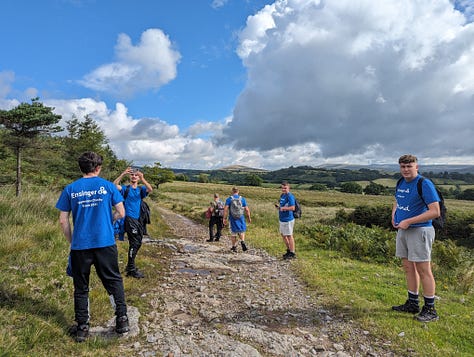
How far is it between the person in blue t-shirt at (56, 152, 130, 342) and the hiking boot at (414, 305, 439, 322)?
4.77m

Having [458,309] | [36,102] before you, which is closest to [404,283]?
[458,309]

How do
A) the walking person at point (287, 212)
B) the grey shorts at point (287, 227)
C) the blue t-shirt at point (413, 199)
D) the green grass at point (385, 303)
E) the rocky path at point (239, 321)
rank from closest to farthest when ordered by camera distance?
the rocky path at point (239, 321) → the green grass at point (385, 303) → the blue t-shirt at point (413, 199) → the walking person at point (287, 212) → the grey shorts at point (287, 227)

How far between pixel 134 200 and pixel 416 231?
5.69m

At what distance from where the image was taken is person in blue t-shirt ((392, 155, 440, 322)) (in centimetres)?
486

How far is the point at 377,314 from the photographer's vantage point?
17.1ft

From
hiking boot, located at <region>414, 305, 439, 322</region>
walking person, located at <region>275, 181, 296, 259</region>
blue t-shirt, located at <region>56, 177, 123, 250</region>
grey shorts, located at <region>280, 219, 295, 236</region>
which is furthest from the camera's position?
grey shorts, located at <region>280, 219, 295, 236</region>

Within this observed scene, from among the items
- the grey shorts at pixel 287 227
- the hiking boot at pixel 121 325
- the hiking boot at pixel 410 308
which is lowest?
the hiking boot at pixel 410 308

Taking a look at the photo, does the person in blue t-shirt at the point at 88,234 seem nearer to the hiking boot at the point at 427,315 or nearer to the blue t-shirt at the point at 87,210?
the blue t-shirt at the point at 87,210

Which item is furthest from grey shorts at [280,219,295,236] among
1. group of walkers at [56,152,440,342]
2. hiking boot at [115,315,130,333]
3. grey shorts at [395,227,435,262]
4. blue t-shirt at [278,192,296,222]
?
hiking boot at [115,315,130,333]

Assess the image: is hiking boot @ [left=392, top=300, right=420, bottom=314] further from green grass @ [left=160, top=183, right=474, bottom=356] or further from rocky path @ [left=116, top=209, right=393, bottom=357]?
rocky path @ [left=116, top=209, right=393, bottom=357]

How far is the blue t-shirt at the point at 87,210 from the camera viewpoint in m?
Result: 3.86

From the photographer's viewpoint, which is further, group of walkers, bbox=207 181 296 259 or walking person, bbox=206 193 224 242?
walking person, bbox=206 193 224 242

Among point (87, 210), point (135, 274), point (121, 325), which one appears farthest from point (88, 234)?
point (135, 274)

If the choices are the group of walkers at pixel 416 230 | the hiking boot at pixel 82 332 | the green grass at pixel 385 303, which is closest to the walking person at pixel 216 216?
the green grass at pixel 385 303
